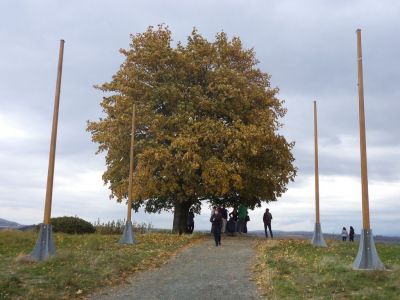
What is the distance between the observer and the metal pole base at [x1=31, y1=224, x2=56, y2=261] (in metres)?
16.7

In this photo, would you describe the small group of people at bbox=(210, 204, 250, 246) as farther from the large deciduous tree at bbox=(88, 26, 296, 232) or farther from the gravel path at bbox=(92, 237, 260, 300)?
the gravel path at bbox=(92, 237, 260, 300)

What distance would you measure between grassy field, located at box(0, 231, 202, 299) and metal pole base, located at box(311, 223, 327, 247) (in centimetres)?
618

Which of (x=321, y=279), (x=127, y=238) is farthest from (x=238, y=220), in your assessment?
(x=321, y=279)

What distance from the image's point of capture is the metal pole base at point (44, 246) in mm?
16672

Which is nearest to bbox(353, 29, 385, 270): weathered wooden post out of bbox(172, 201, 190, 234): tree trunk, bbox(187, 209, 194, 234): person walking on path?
bbox(172, 201, 190, 234): tree trunk

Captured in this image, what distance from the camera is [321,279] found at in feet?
43.3

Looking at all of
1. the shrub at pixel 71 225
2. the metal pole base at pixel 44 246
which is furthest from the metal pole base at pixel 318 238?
the shrub at pixel 71 225

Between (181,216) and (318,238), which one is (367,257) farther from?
(181,216)

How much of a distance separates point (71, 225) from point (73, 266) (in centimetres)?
1647

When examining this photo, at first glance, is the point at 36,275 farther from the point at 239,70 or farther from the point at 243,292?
the point at 239,70

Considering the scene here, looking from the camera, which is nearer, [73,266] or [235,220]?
[73,266]

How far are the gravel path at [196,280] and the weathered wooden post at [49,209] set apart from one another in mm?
3670

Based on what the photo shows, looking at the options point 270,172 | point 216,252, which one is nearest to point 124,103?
point 270,172

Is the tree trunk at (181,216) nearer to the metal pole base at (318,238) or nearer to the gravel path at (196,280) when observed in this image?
the metal pole base at (318,238)
